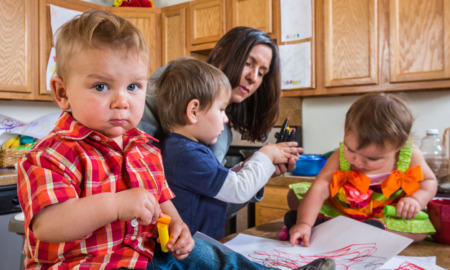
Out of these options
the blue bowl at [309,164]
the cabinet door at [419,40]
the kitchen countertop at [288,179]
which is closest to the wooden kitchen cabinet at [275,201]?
the kitchen countertop at [288,179]

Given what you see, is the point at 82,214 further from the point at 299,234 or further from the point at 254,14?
the point at 254,14

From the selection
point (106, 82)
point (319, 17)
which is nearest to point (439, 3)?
point (319, 17)

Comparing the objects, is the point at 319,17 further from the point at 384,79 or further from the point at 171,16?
the point at 171,16

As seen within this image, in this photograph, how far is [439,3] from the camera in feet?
6.86

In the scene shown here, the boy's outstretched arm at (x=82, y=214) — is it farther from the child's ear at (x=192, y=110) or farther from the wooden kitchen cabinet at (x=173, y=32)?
the wooden kitchen cabinet at (x=173, y=32)

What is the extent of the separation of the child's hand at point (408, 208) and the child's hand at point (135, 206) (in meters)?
0.61

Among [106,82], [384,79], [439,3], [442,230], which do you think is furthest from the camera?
[384,79]

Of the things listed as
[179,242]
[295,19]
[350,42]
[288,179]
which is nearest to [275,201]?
[288,179]

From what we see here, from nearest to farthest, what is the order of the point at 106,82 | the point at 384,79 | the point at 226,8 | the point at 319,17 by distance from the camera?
the point at 106,82 < the point at 384,79 < the point at 319,17 < the point at 226,8

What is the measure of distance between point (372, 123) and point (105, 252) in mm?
707

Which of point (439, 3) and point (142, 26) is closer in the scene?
point (439, 3)

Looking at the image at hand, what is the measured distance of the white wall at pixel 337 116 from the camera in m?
2.40

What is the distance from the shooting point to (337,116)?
275 centimetres

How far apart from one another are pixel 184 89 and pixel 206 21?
83.7 inches
